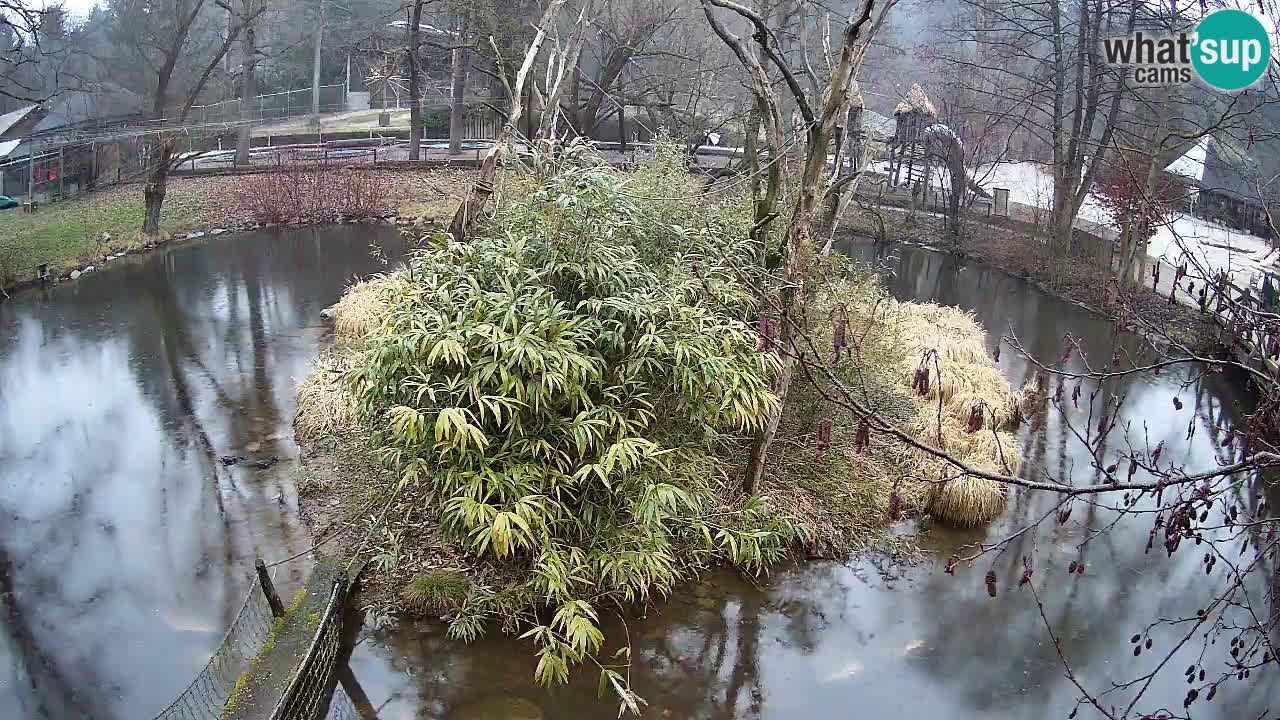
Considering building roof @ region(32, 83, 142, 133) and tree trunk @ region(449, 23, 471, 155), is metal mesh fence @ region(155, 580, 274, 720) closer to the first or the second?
tree trunk @ region(449, 23, 471, 155)

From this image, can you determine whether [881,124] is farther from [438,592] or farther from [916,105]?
[438,592]

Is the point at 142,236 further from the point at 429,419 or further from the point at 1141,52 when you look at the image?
the point at 1141,52

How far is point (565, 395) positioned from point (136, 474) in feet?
13.5

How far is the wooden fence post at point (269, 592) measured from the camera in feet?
16.4

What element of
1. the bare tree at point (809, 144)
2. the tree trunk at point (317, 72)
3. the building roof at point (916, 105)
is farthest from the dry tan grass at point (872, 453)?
the tree trunk at point (317, 72)

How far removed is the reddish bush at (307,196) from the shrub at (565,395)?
11.9m

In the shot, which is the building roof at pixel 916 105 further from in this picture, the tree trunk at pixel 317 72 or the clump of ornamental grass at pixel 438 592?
the clump of ornamental grass at pixel 438 592

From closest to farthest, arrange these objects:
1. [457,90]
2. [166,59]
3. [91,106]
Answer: [166,59] < [457,90] < [91,106]

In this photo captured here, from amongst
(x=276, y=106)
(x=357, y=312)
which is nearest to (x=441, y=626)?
(x=357, y=312)

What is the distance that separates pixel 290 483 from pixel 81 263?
317 inches

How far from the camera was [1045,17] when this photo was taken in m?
14.5

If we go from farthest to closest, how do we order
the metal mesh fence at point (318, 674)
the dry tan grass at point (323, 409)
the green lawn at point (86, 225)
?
the green lawn at point (86, 225)
the dry tan grass at point (323, 409)
the metal mesh fence at point (318, 674)

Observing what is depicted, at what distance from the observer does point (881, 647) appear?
215 inches

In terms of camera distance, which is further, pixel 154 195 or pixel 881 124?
pixel 881 124
